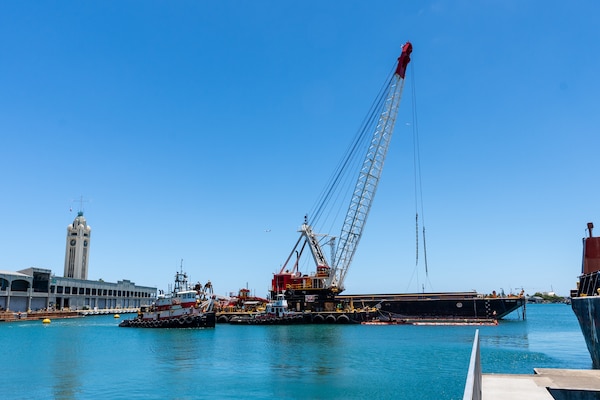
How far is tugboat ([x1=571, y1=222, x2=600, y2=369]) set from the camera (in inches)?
1081

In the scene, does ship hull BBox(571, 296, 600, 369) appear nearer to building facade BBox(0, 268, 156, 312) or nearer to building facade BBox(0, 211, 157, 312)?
building facade BBox(0, 211, 157, 312)

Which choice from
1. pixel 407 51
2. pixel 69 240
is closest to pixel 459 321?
pixel 407 51

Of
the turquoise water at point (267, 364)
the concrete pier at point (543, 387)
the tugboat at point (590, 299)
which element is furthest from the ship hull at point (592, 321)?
the concrete pier at point (543, 387)

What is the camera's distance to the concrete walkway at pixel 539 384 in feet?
44.6

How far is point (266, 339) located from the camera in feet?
213

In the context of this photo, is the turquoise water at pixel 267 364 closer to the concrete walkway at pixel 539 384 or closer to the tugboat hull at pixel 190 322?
the concrete walkway at pixel 539 384

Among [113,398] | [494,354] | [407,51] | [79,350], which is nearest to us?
[113,398]

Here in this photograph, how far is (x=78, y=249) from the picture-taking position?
162375 mm

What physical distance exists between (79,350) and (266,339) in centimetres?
2400

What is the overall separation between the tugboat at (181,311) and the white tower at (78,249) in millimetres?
80462

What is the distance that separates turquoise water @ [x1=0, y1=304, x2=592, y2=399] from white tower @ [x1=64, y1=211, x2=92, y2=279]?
9902 cm

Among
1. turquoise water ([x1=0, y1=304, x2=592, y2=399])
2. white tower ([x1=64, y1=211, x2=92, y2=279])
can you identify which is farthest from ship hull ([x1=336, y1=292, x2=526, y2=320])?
white tower ([x1=64, y1=211, x2=92, y2=279])

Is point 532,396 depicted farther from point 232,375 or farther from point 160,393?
point 232,375

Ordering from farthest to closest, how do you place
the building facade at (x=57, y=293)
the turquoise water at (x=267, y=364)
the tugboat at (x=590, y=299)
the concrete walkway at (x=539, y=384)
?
1. the building facade at (x=57, y=293)
2. the turquoise water at (x=267, y=364)
3. the tugboat at (x=590, y=299)
4. the concrete walkway at (x=539, y=384)
